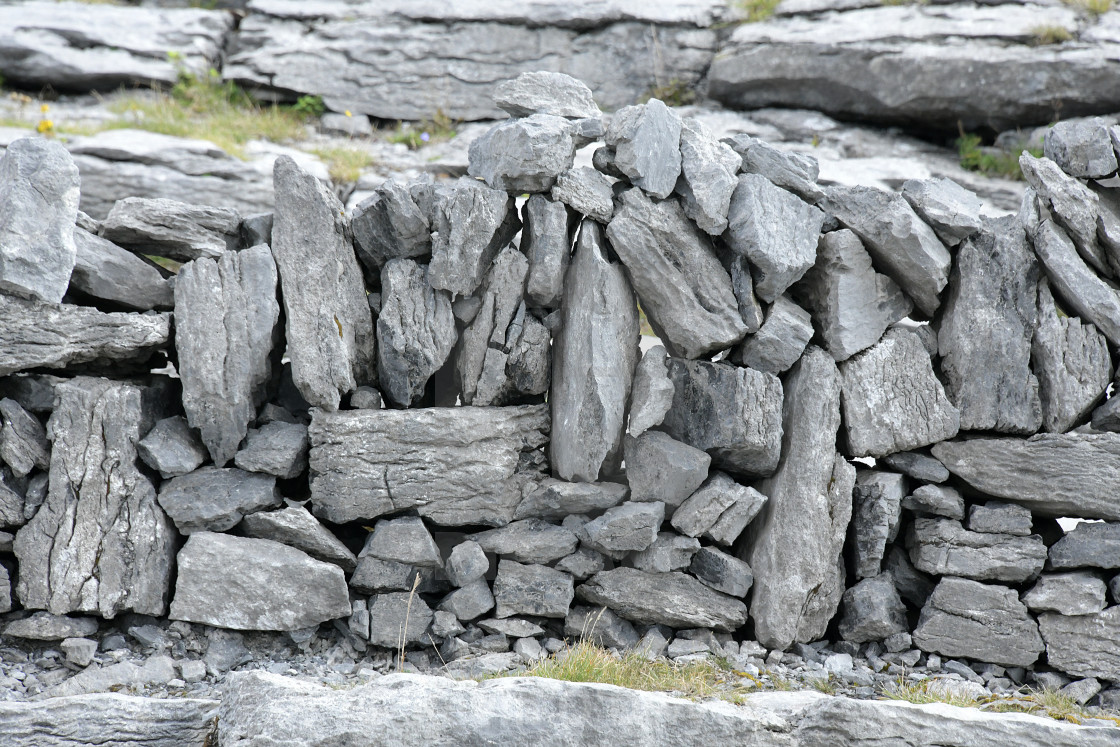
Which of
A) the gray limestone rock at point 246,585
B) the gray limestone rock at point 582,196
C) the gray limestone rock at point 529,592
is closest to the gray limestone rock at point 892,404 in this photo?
the gray limestone rock at point 582,196

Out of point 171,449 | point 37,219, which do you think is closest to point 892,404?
point 171,449

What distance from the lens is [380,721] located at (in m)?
4.15

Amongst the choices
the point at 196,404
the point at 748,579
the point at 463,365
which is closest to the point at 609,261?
the point at 463,365

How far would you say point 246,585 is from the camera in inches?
230

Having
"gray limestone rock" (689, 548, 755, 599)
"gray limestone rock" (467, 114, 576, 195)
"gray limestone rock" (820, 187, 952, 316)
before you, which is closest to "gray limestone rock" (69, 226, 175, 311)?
"gray limestone rock" (467, 114, 576, 195)

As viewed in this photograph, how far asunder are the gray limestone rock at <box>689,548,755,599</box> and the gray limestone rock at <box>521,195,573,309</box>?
225 centimetres

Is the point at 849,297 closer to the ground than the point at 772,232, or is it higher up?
closer to the ground

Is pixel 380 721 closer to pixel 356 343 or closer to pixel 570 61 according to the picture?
pixel 356 343

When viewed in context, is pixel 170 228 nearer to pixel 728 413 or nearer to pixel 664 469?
pixel 664 469

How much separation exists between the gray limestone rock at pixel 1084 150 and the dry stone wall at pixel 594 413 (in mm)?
45

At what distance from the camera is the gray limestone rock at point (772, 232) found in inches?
235

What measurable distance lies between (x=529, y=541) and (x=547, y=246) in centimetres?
217

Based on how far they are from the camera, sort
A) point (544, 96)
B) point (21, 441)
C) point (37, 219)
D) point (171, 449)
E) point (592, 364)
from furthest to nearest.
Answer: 1. point (544, 96)
2. point (592, 364)
3. point (171, 449)
4. point (21, 441)
5. point (37, 219)

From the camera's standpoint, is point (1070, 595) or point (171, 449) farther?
point (1070, 595)
